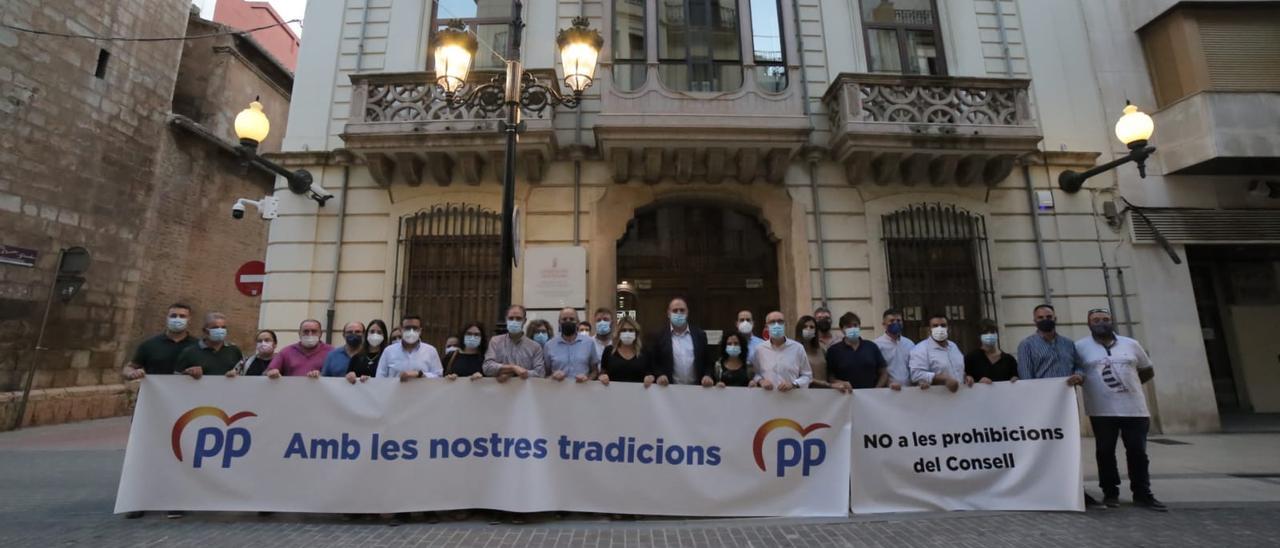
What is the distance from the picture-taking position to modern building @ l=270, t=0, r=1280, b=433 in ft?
29.8

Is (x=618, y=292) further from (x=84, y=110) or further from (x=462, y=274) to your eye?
(x=84, y=110)

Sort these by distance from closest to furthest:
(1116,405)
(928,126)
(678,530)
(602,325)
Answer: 1. (678,530)
2. (1116,405)
3. (602,325)
4. (928,126)

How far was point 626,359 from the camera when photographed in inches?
208

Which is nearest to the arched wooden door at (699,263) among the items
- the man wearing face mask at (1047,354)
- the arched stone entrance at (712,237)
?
the arched stone entrance at (712,237)

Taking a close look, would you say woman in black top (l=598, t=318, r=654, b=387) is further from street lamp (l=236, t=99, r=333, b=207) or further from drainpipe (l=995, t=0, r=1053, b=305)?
drainpipe (l=995, t=0, r=1053, b=305)

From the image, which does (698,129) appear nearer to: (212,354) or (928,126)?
(928,126)

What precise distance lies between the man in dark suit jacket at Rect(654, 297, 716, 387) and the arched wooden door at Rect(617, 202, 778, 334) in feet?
14.2

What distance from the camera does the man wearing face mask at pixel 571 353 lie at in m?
5.55

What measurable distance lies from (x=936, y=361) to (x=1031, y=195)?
21.3 feet

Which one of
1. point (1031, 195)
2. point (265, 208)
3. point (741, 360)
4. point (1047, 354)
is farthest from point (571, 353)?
point (1031, 195)

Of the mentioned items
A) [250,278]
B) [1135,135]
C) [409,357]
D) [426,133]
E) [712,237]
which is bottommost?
[409,357]

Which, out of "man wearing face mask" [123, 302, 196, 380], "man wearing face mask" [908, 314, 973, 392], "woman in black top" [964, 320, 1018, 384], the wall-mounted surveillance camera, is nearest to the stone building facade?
the wall-mounted surveillance camera

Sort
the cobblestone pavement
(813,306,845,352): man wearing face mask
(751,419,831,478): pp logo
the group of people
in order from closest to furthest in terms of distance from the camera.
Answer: the cobblestone pavement < (751,419,831,478): pp logo < the group of people < (813,306,845,352): man wearing face mask

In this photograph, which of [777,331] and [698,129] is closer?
[777,331]
